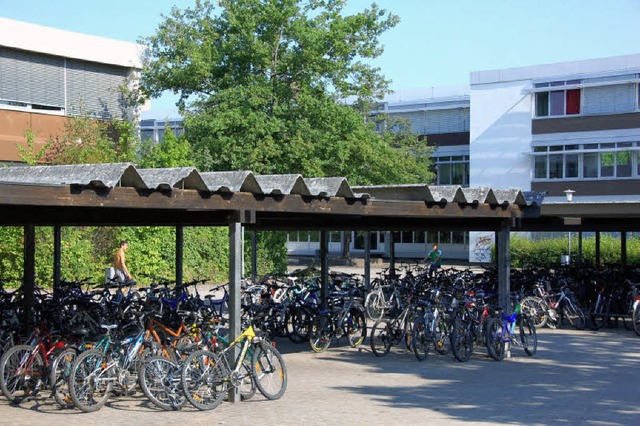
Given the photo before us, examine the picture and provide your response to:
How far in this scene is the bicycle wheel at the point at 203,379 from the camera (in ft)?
30.5

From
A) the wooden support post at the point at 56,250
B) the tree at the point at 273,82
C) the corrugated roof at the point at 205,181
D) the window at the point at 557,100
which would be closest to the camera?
the corrugated roof at the point at 205,181

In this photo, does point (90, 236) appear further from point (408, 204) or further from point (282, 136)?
point (408, 204)

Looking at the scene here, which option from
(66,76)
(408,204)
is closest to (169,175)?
(408,204)

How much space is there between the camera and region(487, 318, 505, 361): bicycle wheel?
13078mm

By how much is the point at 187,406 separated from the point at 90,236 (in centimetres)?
1610

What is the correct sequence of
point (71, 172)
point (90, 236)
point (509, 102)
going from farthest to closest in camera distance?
point (509, 102), point (90, 236), point (71, 172)

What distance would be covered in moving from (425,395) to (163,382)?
303 centimetres

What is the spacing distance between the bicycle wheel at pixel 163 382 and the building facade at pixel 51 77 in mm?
15792

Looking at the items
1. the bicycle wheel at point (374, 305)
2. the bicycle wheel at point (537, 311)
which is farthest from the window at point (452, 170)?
the bicycle wheel at point (537, 311)

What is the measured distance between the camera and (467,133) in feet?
160

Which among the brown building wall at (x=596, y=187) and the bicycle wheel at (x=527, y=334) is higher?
the brown building wall at (x=596, y=187)

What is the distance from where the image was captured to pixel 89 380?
30.1 ft

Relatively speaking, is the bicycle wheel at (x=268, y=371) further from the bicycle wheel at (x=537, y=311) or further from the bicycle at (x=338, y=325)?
the bicycle wheel at (x=537, y=311)

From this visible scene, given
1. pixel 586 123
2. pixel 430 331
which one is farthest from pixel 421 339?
pixel 586 123
